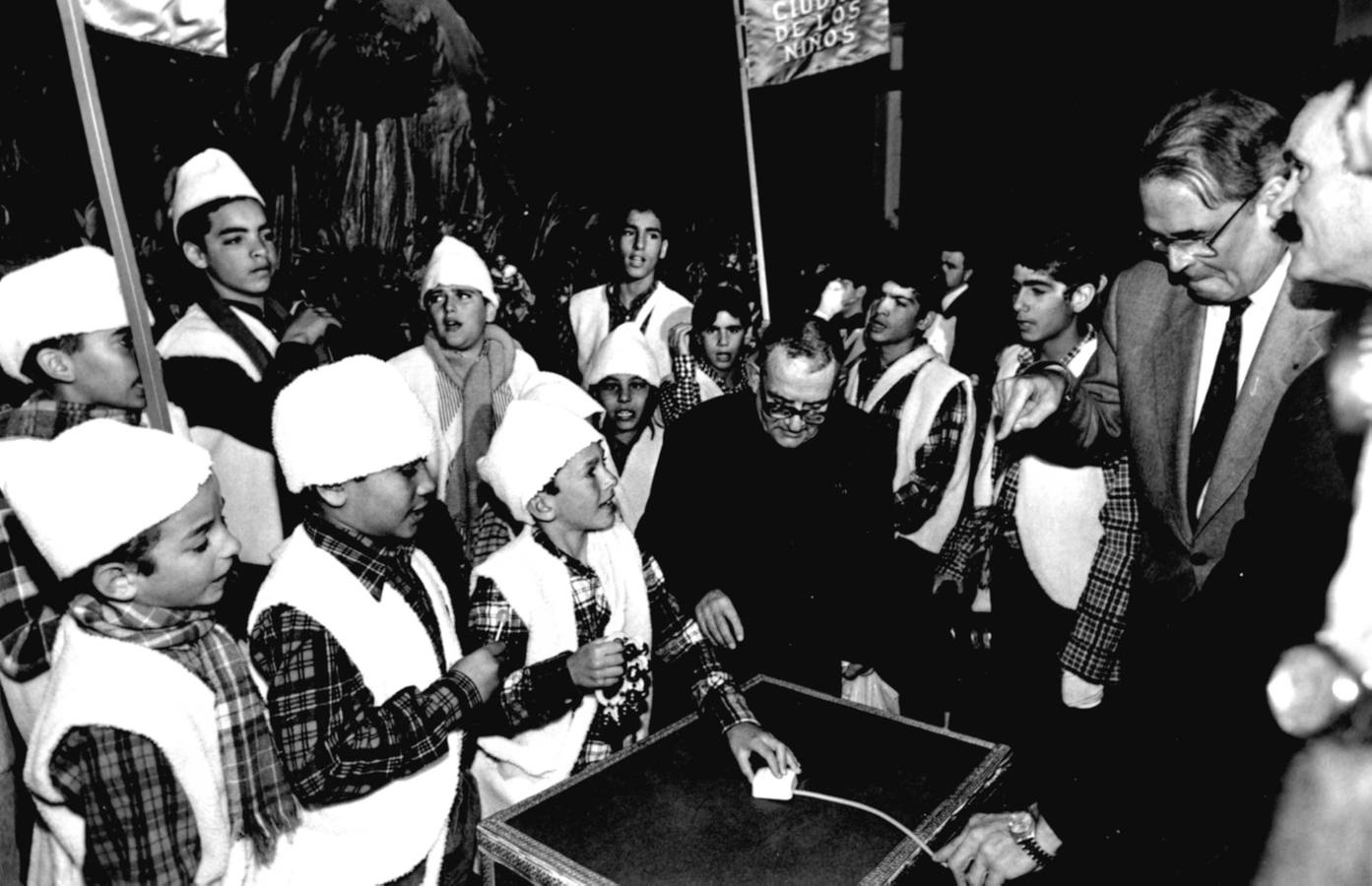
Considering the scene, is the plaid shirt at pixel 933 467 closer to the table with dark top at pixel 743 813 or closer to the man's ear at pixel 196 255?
the table with dark top at pixel 743 813

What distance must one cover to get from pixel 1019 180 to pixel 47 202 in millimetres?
8492

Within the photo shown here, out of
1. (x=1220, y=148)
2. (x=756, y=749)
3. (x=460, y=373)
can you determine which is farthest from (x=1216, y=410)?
(x=460, y=373)

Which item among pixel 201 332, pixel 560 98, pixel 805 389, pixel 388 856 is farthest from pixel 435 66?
pixel 388 856

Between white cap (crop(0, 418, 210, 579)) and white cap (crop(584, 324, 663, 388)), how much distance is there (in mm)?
2861

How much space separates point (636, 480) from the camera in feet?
14.8

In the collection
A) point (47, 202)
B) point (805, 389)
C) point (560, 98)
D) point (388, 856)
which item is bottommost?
point (388, 856)

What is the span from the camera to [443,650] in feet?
7.68

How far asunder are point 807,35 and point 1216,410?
485 centimetres

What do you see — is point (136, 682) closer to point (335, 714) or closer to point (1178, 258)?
point (335, 714)

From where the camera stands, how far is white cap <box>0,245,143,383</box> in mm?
2590

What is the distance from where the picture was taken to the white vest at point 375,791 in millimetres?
2043

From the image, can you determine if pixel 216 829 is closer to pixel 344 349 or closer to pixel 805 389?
pixel 805 389

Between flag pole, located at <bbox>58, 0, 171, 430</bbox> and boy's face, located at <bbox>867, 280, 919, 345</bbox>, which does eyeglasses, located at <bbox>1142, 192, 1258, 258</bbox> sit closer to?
boy's face, located at <bbox>867, 280, 919, 345</bbox>

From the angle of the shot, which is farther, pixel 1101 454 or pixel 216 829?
pixel 1101 454
